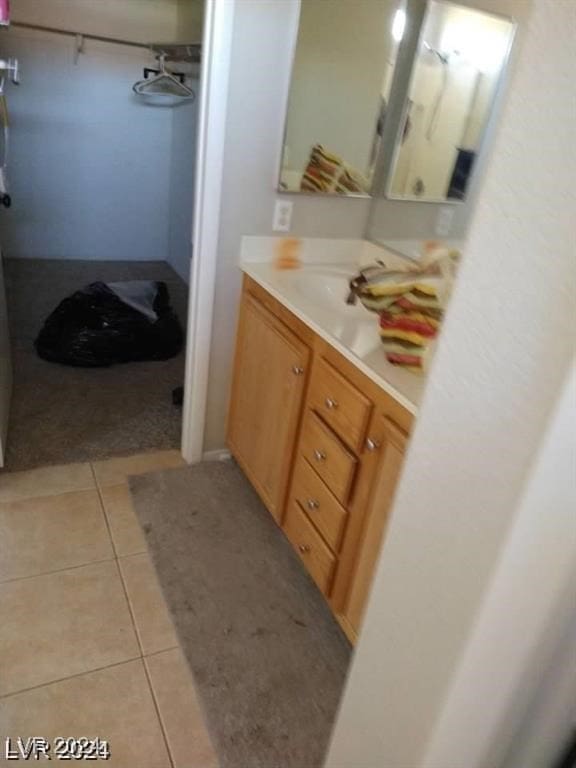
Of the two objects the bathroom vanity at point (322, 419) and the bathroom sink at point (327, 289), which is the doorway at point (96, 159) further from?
the bathroom sink at point (327, 289)

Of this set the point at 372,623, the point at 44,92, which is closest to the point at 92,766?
→ the point at 372,623

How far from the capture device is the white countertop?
1.28 m

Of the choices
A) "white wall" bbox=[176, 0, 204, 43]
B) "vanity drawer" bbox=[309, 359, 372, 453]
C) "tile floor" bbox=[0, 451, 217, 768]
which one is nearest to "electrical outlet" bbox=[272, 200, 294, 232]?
"vanity drawer" bbox=[309, 359, 372, 453]

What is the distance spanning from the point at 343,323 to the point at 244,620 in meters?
0.95

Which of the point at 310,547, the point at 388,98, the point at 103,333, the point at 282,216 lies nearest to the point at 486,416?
the point at 310,547

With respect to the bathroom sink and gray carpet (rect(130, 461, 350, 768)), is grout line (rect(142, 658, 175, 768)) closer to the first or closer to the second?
gray carpet (rect(130, 461, 350, 768))

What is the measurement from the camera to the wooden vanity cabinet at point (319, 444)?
1348 millimetres

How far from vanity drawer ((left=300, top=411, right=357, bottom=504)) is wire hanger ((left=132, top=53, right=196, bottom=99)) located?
325cm

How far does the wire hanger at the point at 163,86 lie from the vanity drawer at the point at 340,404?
10.5ft

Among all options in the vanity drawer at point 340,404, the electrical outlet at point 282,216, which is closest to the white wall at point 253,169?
the electrical outlet at point 282,216

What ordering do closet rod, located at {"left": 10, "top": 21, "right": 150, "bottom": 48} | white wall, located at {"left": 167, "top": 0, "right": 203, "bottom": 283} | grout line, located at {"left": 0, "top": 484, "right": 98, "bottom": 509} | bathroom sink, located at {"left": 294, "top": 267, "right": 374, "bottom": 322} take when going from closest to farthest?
bathroom sink, located at {"left": 294, "top": 267, "right": 374, "bottom": 322} → grout line, located at {"left": 0, "top": 484, "right": 98, "bottom": 509} → closet rod, located at {"left": 10, "top": 21, "right": 150, "bottom": 48} → white wall, located at {"left": 167, "top": 0, "right": 203, "bottom": 283}

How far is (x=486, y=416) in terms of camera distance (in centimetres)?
57

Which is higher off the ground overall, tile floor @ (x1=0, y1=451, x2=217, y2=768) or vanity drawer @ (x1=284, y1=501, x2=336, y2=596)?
vanity drawer @ (x1=284, y1=501, x2=336, y2=596)

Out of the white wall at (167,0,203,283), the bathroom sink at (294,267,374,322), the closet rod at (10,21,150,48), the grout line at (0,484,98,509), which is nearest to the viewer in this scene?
the bathroom sink at (294,267,374,322)
